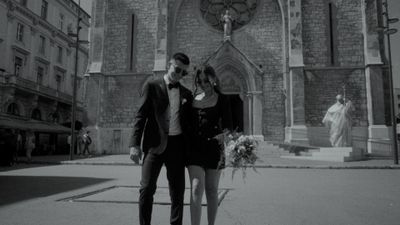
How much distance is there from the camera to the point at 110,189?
6.95m

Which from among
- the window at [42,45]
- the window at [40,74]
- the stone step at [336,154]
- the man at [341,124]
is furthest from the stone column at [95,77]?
the man at [341,124]

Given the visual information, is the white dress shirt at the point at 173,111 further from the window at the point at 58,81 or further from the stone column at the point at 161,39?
the window at the point at 58,81

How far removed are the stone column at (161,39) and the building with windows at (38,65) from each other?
18.7 feet

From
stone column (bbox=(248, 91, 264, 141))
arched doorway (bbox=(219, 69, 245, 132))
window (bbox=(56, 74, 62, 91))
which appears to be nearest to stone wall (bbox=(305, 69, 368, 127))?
stone column (bbox=(248, 91, 264, 141))

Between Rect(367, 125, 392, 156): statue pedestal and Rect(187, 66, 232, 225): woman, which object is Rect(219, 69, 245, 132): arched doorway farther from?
Rect(187, 66, 232, 225): woman

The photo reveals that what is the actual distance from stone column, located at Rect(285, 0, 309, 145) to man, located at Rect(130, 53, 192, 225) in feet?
53.8

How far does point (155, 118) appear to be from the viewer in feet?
11.8

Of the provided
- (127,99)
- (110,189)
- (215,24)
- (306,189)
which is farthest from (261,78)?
(110,189)

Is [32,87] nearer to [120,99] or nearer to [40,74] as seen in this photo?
[40,74]

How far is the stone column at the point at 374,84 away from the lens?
61.2 ft

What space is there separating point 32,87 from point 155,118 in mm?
27277

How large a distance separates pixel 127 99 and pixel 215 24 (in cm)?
771

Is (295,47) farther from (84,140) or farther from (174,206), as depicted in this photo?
(174,206)

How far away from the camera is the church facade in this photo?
19562 millimetres
